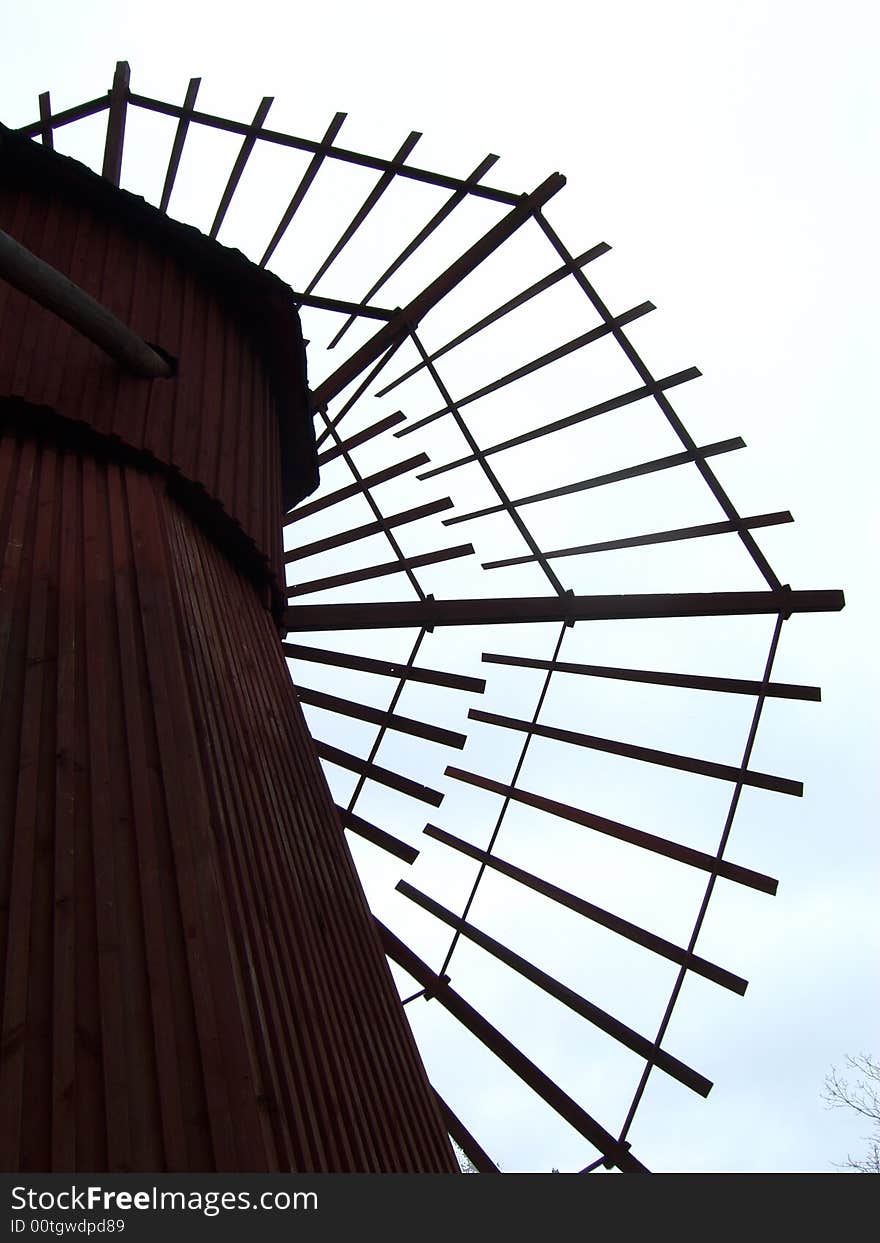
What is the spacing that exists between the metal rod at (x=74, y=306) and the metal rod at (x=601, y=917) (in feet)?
19.5

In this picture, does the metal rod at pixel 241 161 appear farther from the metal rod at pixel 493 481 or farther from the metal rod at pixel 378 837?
the metal rod at pixel 378 837

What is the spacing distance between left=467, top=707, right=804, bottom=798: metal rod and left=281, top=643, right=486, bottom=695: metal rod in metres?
0.57

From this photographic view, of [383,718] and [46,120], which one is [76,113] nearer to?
[46,120]

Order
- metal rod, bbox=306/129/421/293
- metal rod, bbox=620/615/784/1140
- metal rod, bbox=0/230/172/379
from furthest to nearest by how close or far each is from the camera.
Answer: metal rod, bbox=306/129/421/293 < metal rod, bbox=620/615/784/1140 < metal rod, bbox=0/230/172/379

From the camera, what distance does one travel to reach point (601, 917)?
10906mm

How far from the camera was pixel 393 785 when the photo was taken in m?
11.7

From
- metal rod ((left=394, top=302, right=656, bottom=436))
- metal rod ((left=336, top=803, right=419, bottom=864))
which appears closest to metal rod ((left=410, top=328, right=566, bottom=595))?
metal rod ((left=394, top=302, right=656, bottom=436))

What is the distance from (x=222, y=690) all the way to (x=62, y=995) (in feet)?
9.28

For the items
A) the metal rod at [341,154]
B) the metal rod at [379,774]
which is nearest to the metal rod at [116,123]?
the metal rod at [341,154]

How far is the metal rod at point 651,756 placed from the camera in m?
10.7

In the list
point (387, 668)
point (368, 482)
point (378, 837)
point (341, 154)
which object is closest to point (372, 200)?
point (341, 154)

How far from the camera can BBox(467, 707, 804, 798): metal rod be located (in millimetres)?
10734

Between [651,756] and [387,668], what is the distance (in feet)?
10.2

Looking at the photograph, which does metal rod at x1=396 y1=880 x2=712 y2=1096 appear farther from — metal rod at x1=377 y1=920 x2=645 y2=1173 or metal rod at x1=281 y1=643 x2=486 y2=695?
metal rod at x1=281 y1=643 x2=486 y2=695
